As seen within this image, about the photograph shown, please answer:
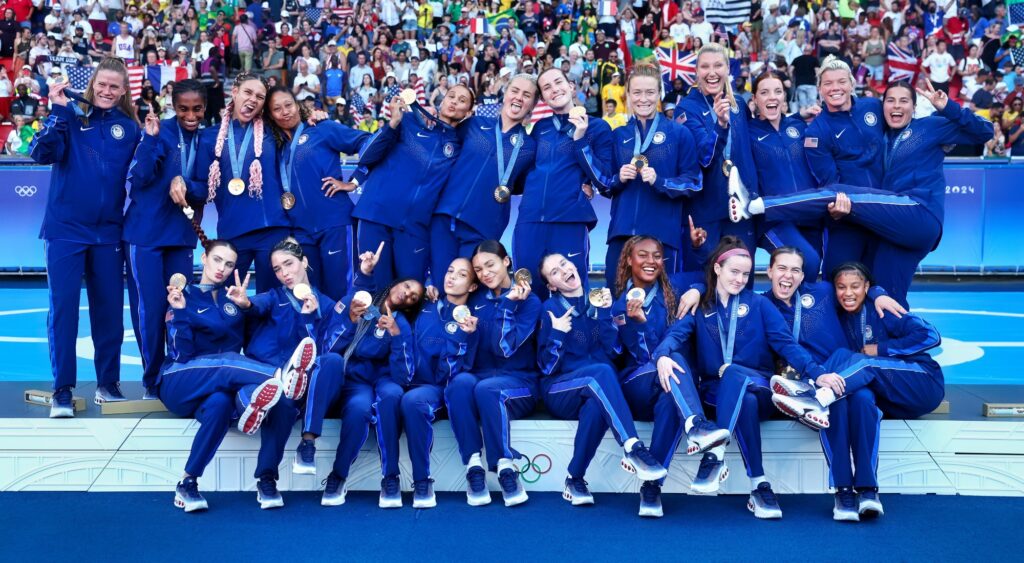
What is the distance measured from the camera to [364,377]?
19.0 feet

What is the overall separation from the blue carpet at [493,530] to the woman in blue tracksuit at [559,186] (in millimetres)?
1579

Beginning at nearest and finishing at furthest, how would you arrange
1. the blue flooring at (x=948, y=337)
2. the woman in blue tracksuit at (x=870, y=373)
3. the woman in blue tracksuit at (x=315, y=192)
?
the woman in blue tracksuit at (x=870, y=373), the woman in blue tracksuit at (x=315, y=192), the blue flooring at (x=948, y=337)

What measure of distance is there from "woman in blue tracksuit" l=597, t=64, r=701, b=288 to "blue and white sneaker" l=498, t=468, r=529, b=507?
1468 mm

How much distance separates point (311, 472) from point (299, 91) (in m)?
12.5

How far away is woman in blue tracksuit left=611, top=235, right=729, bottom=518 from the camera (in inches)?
207

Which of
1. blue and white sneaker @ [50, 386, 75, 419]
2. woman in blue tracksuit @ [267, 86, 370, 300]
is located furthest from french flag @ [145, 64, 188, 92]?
blue and white sneaker @ [50, 386, 75, 419]

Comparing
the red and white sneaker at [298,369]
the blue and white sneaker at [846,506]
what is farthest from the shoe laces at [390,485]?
the blue and white sneaker at [846,506]

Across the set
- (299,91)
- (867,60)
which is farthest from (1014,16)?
(299,91)

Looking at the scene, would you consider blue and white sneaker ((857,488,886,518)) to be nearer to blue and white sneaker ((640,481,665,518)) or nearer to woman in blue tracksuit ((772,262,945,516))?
woman in blue tracksuit ((772,262,945,516))

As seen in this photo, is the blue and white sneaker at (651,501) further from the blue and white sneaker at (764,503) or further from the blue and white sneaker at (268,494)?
the blue and white sneaker at (268,494)

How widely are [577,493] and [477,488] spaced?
0.50m

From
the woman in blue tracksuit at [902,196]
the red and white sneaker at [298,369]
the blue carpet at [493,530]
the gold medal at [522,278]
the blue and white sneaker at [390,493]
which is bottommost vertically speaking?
the blue carpet at [493,530]

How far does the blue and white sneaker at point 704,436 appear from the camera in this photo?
16.7ft

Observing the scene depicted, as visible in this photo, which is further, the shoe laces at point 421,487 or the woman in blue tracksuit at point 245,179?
the woman in blue tracksuit at point 245,179
